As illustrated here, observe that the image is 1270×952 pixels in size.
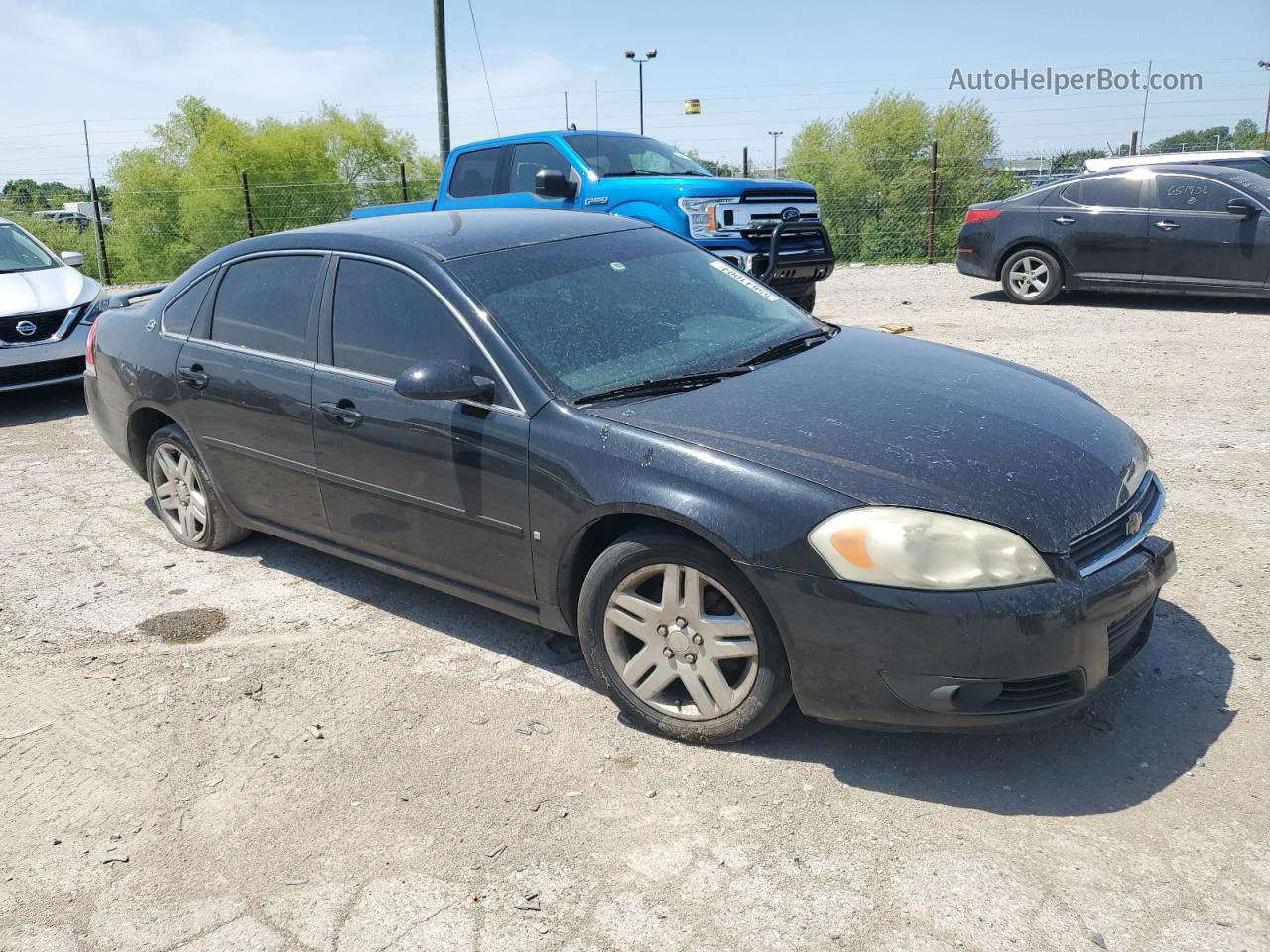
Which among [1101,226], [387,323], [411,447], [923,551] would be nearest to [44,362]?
[387,323]

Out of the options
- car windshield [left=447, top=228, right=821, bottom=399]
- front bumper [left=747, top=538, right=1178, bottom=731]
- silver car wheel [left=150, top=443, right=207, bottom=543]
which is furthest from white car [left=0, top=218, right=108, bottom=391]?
front bumper [left=747, top=538, right=1178, bottom=731]

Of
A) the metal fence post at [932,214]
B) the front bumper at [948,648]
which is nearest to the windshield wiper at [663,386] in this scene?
the front bumper at [948,648]

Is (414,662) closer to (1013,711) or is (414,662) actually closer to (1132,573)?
(1013,711)

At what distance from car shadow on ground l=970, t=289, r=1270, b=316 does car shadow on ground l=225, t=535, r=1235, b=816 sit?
863cm

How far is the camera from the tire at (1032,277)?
11797 mm

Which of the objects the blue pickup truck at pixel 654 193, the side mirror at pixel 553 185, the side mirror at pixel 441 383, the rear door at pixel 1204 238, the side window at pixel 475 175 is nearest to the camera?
the side mirror at pixel 441 383

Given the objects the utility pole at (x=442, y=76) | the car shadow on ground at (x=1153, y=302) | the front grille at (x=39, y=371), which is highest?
the utility pole at (x=442, y=76)

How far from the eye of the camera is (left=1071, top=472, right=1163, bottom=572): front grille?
3025 millimetres

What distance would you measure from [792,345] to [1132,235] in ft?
27.8

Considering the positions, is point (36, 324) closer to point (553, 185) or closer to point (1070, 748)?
point (553, 185)

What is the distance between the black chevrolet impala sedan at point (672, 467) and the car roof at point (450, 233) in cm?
2

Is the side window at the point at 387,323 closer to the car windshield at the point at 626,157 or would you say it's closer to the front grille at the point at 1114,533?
the front grille at the point at 1114,533

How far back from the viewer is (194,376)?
484 centimetres

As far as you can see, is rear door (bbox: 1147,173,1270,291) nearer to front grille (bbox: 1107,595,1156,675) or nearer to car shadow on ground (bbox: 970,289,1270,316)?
car shadow on ground (bbox: 970,289,1270,316)
